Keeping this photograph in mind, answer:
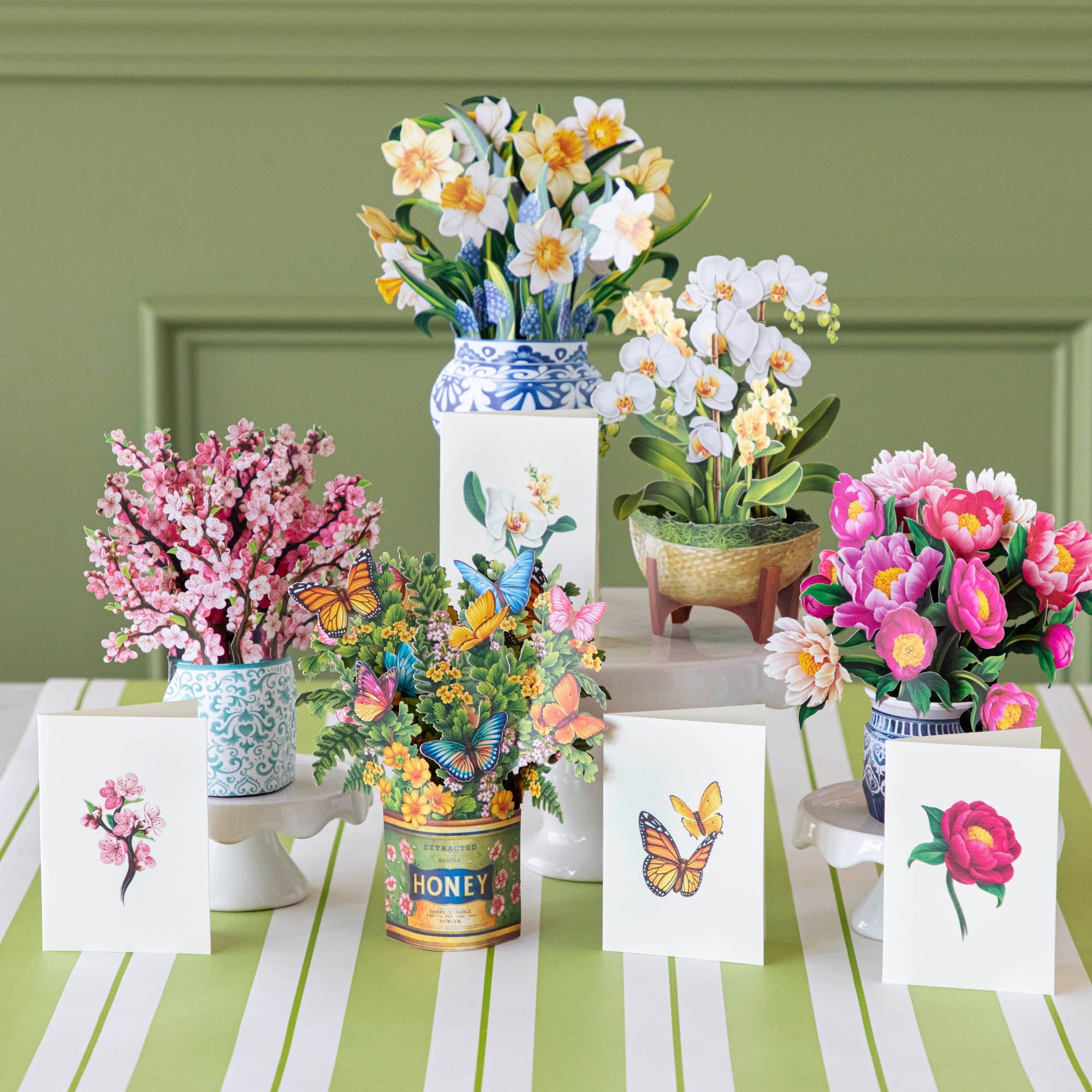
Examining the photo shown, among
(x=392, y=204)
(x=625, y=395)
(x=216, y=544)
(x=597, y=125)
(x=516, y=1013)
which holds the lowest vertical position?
(x=516, y=1013)

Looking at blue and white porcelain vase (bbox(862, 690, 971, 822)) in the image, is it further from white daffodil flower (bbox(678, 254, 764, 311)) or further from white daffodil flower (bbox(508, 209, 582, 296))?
white daffodil flower (bbox(508, 209, 582, 296))

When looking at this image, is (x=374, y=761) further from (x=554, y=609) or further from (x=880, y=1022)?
(x=880, y=1022)

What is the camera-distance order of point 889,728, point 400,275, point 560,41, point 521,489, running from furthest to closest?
point 560,41 → point 400,275 → point 521,489 → point 889,728

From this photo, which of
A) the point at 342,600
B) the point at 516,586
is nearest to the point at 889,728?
the point at 516,586

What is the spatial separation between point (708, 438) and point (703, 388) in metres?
0.05

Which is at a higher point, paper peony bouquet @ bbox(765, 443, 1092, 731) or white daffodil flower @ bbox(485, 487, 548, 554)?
white daffodil flower @ bbox(485, 487, 548, 554)

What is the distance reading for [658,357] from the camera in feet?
3.73

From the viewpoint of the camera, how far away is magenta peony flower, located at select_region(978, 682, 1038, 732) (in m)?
1.00

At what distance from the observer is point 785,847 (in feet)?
4.28

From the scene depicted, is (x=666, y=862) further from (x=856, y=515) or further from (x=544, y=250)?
(x=544, y=250)

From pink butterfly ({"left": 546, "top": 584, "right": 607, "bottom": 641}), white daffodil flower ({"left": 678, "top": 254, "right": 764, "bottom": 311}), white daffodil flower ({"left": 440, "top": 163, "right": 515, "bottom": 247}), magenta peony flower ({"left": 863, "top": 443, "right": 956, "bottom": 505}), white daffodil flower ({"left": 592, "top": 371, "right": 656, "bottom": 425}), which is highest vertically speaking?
white daffodil flower ({"left": 440, "top": 163, "right": 515, "bottom": 247})

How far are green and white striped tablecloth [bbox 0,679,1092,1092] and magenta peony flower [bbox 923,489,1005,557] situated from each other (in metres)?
0.33

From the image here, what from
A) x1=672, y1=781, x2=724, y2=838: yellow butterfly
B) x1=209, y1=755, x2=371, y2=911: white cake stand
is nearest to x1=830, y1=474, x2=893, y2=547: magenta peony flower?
x1=672, y1=781, x2=724, y2=838: yellow butterfly

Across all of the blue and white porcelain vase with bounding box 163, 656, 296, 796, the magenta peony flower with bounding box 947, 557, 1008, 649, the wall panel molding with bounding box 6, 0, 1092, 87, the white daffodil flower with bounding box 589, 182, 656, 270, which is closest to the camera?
the magenta peony flower with bounding box 947, 557, 1008, 649
